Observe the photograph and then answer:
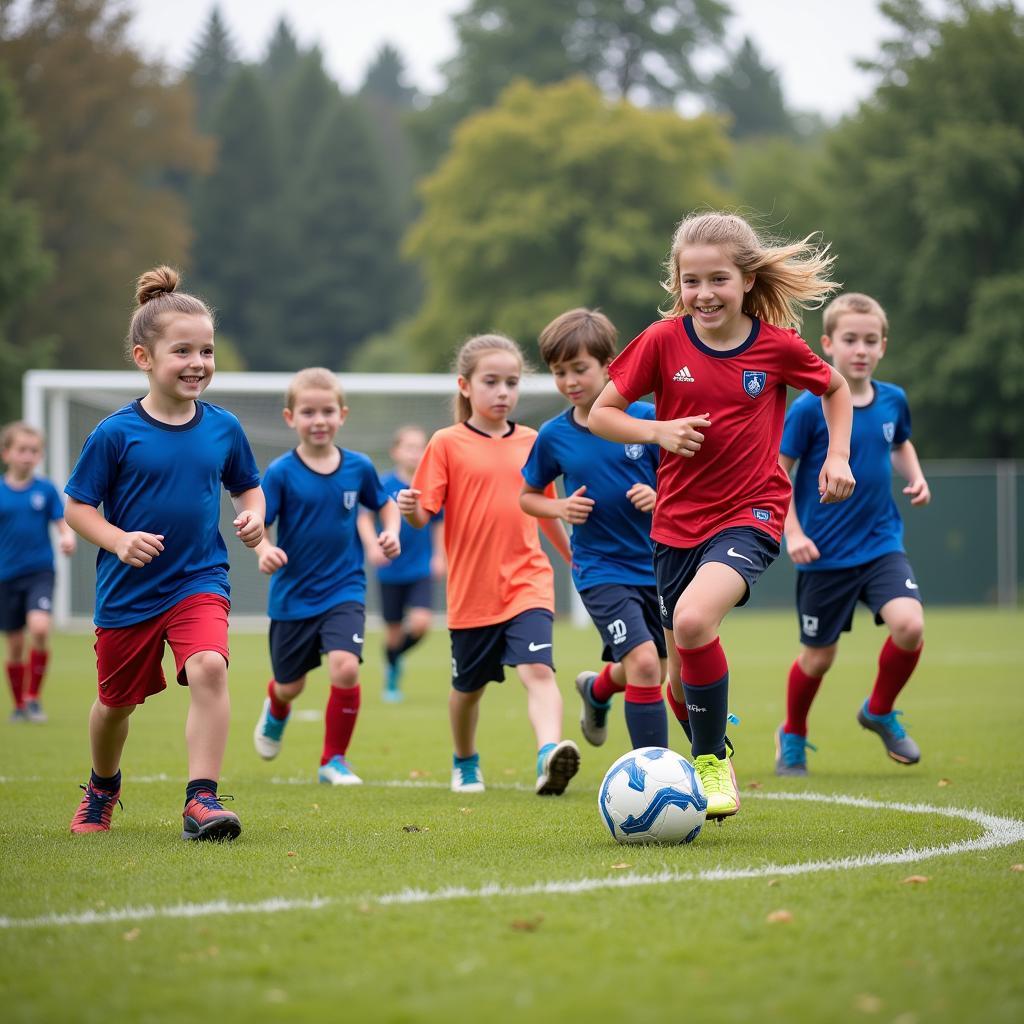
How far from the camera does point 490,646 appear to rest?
7.38 meters

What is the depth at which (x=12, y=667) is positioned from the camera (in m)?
12.3

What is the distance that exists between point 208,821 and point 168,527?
3.55ft

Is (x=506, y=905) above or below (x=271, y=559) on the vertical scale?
below

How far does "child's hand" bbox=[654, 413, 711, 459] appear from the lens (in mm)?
5406

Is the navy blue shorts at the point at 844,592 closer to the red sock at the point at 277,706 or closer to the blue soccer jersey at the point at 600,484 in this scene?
the blue soccer jersey at the point at 600,484

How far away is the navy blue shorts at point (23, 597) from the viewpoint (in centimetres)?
1219

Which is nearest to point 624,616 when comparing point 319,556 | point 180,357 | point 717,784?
point 717,784

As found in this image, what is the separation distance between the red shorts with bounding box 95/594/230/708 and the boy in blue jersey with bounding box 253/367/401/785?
206 cm

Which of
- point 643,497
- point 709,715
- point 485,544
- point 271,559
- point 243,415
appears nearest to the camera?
point 709,715

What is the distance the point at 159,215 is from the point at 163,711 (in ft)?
111

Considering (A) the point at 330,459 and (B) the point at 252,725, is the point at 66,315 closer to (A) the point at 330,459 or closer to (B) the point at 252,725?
(B) the point at 252,725

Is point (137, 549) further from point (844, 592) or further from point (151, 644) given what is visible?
point (844, 592)

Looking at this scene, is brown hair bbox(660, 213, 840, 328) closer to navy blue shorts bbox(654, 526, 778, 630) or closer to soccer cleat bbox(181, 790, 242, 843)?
navy blue shorts bbox(654, 526, 778, 630)

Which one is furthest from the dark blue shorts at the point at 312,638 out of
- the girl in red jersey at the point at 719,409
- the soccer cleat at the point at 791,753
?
the girl in red jersey at the point at 719,409
